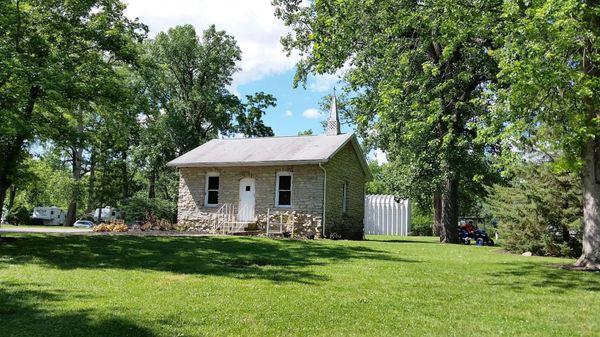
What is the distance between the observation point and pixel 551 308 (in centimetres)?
712

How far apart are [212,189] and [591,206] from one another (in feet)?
55.4

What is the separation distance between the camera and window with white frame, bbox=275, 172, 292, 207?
22062 mm

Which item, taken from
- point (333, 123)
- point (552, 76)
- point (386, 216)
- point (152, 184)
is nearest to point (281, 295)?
point (552, 76)

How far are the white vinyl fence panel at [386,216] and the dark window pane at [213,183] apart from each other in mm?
15876

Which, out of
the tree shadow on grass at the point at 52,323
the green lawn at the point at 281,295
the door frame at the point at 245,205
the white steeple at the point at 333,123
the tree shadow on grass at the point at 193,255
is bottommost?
the tree shadow on grass at the point at 52,323

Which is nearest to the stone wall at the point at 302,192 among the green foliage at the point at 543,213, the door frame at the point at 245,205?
the door frame at the point at 245,205

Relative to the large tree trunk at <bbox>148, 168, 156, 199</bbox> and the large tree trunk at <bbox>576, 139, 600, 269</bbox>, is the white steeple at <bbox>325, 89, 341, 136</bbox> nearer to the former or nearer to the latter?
the large tree trunk at <bbox>576, 139, 600, 269</bbox>

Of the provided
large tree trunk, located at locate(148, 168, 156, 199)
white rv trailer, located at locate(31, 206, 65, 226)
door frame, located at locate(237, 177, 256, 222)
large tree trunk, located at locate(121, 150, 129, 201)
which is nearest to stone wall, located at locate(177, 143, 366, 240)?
door frame, located at locate(237, 177, 256, 222)

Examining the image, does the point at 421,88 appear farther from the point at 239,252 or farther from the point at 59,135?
the point at 59,135

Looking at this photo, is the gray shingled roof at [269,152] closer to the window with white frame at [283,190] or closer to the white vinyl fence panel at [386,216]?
the window with white frame at [283,190]

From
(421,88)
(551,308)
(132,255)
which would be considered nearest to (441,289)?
(551,308)

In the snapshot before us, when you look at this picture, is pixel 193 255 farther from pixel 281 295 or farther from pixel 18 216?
pixel 18 216

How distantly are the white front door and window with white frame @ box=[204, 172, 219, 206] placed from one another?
162cm

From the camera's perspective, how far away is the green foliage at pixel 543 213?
15.1 m
